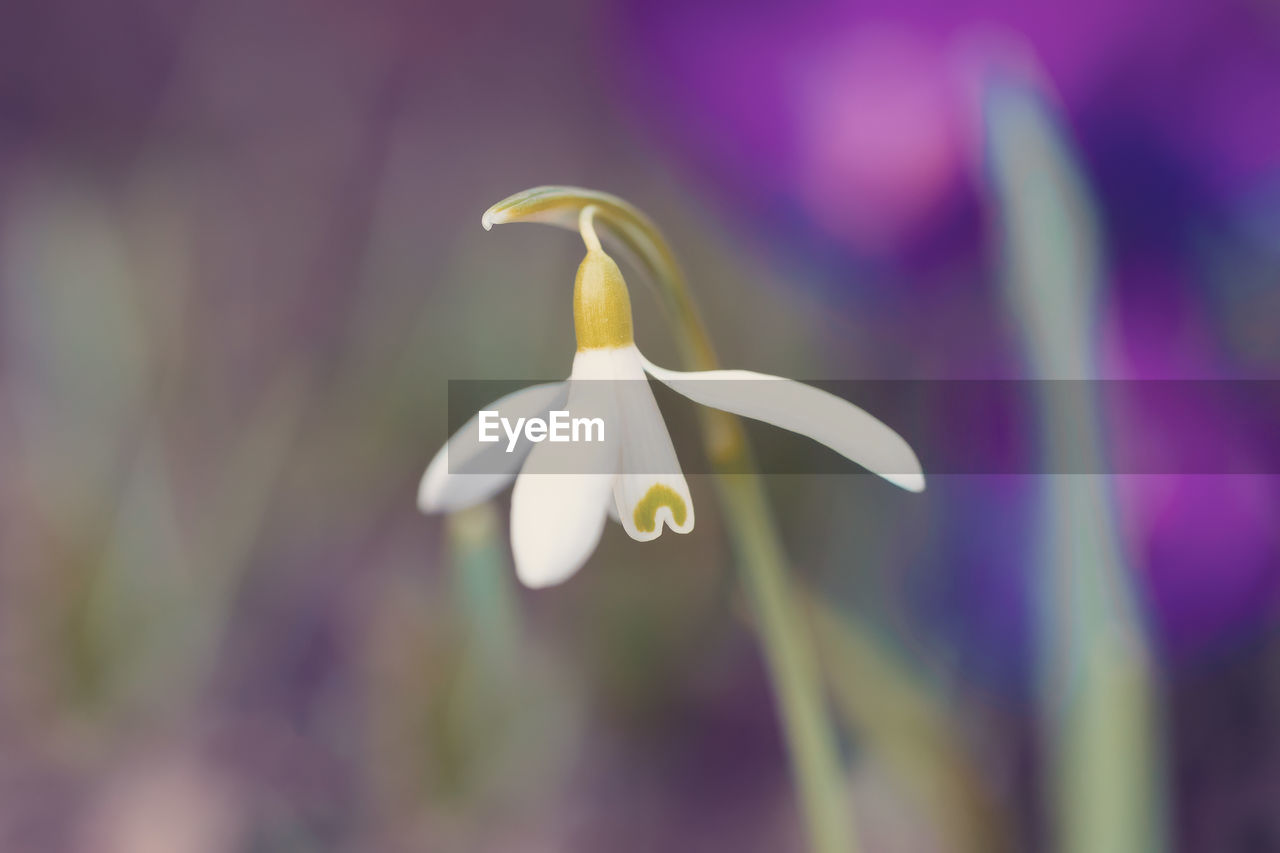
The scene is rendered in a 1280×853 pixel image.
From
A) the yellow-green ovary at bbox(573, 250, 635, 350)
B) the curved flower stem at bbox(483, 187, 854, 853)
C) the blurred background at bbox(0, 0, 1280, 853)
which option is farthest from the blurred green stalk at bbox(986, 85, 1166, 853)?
the yellow-green ovary at bbox(573, 250, 635, 350)

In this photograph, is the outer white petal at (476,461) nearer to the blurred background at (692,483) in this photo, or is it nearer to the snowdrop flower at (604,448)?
the snowdrop flower at (604,448)

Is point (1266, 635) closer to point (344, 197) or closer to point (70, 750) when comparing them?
point (70, 750)

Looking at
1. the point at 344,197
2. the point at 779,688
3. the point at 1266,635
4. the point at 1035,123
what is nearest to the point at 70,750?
the point at 779,688

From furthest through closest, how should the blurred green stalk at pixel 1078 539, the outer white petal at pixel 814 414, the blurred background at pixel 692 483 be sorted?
the blurred background at pixel 692 483
the blurred green stalk at pixel 1078 539
the outer white petal at pixel 814 414

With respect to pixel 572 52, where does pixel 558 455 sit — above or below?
below

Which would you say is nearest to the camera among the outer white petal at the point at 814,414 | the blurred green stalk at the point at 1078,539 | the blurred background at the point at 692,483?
the outer white petal at the point at 814,414

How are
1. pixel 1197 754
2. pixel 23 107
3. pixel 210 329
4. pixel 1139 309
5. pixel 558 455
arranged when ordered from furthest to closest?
pixel 23 107
pixel 210 329
pixel 1139 309
pixel 1197 754
pixel 558 455

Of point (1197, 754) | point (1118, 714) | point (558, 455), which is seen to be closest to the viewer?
point (558, 455)

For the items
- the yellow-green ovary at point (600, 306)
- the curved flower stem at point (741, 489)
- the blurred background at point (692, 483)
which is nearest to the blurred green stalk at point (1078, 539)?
the blurred background at point (692, 483)
